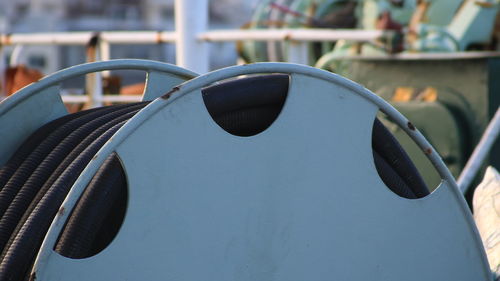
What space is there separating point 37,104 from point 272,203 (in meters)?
0.93

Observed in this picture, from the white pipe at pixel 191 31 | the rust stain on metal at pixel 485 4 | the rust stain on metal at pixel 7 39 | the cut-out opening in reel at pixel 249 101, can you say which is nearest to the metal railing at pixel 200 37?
the white pipe at pixel 191 31

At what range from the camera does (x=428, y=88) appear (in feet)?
15.3

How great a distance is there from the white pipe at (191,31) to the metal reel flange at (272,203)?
3304 mm

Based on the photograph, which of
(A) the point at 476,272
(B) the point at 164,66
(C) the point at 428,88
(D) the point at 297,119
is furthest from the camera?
(C) the point at 428,88

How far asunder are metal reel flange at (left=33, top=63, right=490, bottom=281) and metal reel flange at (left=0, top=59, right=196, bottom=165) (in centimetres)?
71

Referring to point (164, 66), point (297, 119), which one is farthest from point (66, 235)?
point (164, 66)

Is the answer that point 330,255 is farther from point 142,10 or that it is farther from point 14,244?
point 142,10

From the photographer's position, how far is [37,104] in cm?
271

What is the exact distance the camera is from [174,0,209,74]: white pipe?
5.46 m

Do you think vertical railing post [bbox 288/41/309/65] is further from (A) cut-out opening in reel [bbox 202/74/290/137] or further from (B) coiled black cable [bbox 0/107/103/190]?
(A) cut-out opening in reel [bbox 202/74/290/137]

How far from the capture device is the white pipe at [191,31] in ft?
17.9

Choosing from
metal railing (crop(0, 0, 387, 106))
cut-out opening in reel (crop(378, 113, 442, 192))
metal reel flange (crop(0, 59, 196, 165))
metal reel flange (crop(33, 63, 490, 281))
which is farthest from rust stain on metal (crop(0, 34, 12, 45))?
→ metal reel flange (crop(33, 63, 490, 281))

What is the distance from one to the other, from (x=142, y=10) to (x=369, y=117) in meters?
57.3

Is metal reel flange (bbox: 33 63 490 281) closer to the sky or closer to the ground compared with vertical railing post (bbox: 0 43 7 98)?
closer to the ground
